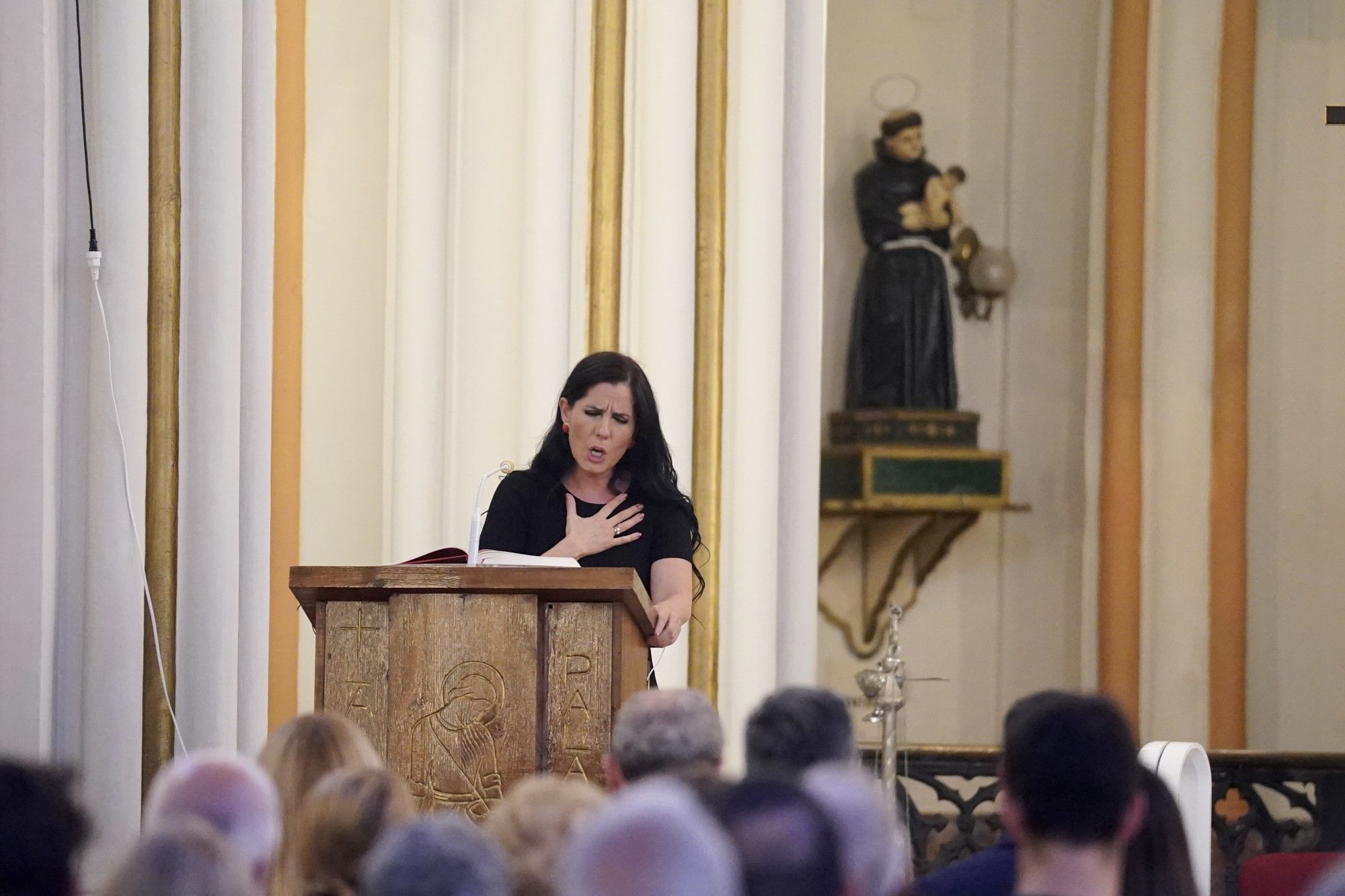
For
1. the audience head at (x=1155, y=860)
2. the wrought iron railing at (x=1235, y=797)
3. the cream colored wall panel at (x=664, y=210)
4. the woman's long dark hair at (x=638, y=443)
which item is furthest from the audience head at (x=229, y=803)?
the wrought iron railing at (x=1235, y=797)

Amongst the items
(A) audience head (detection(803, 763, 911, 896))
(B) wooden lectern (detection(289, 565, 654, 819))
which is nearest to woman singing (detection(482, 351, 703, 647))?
(B) wooden lectern (detection(289, 565, 654, 819))

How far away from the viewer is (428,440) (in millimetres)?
6480

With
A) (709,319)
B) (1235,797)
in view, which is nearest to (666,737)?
(709,319)

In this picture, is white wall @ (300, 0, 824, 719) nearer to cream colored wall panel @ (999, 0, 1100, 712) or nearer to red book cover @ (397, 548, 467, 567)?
red book cover @ (397, 548, 467, 567)

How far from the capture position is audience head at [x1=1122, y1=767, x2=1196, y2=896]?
2451mm

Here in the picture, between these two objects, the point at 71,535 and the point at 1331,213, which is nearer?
the point at 71,535

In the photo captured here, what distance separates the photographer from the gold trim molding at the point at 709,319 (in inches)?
253

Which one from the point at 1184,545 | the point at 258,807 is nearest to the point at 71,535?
the point at 258,807

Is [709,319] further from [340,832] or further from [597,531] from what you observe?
[340,832]

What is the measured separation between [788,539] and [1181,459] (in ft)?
8.58

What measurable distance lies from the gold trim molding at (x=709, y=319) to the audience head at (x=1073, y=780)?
13.7 feet

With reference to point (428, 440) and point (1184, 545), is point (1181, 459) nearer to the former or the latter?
point (1184, 545)

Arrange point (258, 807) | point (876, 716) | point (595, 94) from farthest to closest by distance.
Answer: point (595, 94) → point (876, 716) → point (258, 807)

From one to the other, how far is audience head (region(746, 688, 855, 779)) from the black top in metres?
2.27
